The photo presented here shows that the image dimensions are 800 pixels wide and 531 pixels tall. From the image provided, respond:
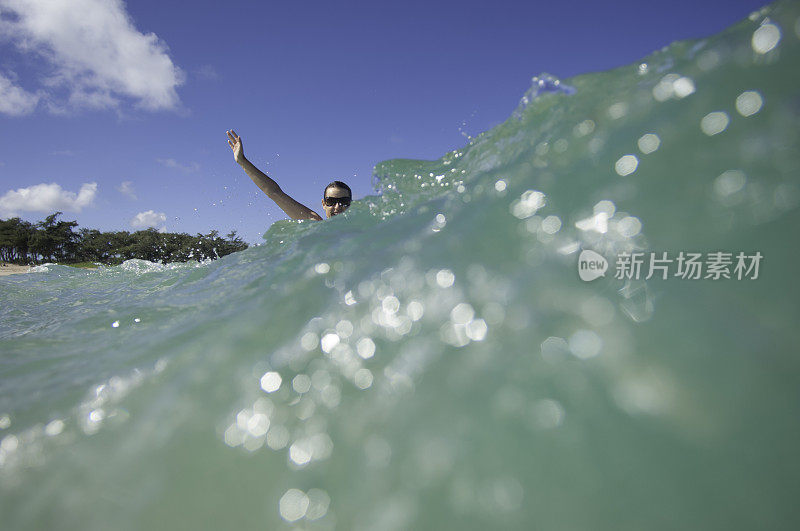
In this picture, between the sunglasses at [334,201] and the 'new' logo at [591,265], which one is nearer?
the 'new' logo at [591,265]

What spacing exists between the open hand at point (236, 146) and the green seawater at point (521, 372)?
368 centimetres

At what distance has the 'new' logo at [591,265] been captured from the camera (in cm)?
107

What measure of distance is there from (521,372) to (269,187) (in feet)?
14.5

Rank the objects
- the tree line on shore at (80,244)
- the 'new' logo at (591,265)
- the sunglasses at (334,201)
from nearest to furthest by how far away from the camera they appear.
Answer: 1. the 'new' logo at (591,265)
2. the sunglasses at (334,201)
3. the tree line on shore at (80,244)

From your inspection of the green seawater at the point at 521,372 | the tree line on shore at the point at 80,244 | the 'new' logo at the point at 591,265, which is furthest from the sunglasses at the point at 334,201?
the tree line on shore at the point at 80,244

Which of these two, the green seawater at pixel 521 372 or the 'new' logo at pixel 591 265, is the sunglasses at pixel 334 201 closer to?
the green seawater at pixel 521 372

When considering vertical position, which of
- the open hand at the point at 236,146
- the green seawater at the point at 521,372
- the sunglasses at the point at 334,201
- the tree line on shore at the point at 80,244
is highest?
the tree line on shore at the point at 80,244

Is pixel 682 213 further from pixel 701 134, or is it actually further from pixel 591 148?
pixel 591 148

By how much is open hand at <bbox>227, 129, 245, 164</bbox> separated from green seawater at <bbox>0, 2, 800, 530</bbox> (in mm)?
3682

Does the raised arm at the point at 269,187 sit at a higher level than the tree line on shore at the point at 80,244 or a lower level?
lower

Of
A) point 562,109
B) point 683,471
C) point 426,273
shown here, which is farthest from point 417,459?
point 562,109

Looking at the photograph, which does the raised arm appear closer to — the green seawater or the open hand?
the open hand

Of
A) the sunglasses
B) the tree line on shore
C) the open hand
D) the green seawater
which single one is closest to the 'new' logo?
the green seawater

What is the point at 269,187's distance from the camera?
15.4ft
